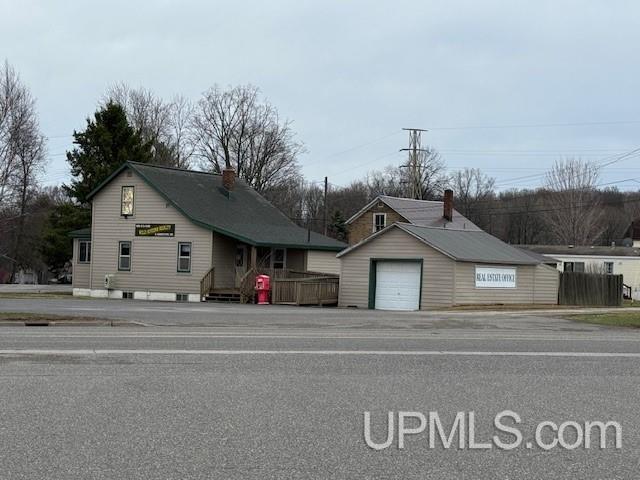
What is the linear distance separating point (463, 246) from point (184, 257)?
14.6m

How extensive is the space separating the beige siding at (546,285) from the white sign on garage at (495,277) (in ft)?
6.53

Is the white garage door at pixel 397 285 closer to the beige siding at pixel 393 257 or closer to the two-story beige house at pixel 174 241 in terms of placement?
the beige siding at pixel 393 257

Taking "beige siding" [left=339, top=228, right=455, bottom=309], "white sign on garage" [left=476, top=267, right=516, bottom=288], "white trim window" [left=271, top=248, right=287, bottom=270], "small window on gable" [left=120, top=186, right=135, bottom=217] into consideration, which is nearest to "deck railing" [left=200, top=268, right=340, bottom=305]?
"beige siding" [left=339, top=228, right=455, bottom=309]

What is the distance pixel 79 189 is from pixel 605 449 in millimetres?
57024

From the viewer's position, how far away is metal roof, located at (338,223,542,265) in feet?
119

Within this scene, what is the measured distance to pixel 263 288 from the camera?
1500 inches

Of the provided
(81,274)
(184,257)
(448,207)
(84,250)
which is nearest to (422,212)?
(448,207)

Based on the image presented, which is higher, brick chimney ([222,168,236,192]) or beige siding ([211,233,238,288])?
brick chimney ([222,168,236,192])

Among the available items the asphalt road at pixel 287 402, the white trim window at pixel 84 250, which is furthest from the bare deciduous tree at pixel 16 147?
the asphalt road at pixel 287 402

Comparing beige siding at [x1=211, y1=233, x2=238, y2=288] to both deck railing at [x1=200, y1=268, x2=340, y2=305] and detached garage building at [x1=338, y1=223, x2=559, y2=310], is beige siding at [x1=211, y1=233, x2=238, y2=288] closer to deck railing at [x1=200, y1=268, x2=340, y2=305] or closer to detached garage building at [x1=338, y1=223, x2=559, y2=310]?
deck railing at [x1=200, y1=268, x2=340, y2=305]

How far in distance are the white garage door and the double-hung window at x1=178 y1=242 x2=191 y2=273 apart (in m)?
10.2

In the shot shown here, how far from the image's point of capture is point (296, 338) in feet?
53.8

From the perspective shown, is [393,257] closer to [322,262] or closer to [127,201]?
[322,262]

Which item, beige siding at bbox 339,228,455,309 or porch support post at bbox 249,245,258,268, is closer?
beige siding at bbox 339,228,455,309
